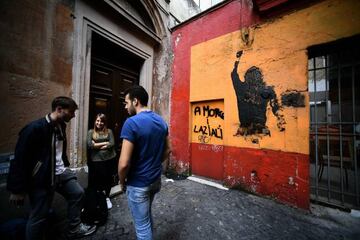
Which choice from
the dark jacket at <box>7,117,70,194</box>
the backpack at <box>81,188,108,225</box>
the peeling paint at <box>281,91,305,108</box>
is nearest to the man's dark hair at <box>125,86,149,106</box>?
the dark jacket at <box>7,117,70,194</box>

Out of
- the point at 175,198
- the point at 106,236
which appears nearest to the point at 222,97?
the point at 175,198

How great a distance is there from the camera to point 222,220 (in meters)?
2.99

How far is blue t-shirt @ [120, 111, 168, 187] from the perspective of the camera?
5.59ft

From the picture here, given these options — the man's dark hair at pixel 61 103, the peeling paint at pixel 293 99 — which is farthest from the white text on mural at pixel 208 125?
the man's dark hair at pixel 61 103

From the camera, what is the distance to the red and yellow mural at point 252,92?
136 inches

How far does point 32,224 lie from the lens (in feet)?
6.21

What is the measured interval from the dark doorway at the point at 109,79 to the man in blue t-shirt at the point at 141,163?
2.68 metres

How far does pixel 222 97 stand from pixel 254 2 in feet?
7.14

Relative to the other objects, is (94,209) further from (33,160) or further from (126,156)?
(126,156)

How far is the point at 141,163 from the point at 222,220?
80.6 inches

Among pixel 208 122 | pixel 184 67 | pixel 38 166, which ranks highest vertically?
pixel 184 67

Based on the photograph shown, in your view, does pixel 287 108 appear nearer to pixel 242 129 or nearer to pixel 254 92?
pixel 254 92

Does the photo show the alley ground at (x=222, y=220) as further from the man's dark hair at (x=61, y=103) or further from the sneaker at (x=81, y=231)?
the man's dark hair at (x=61, y=103)

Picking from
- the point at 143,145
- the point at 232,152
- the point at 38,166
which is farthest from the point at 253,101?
the point at 38,166
